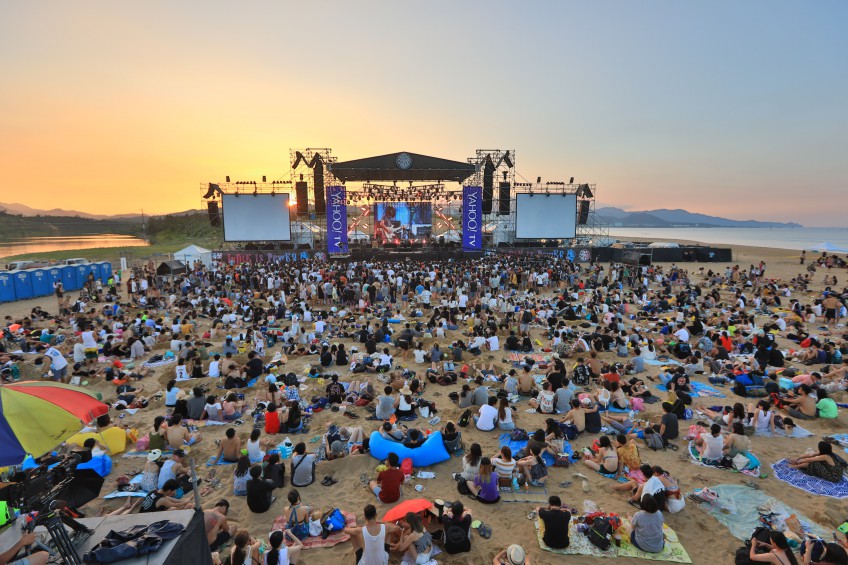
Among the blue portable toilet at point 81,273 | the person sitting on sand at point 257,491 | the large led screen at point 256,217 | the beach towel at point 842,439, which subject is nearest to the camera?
the person sitting on sand at point 257,491

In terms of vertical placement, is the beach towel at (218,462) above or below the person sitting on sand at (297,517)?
below

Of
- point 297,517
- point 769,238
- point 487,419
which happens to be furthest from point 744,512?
point 769,238

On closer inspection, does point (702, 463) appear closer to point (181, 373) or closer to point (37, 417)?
point (37, 417)

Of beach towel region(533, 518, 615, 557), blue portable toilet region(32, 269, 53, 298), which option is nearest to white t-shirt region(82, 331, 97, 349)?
beach towel region(533, 518, 615, 557)

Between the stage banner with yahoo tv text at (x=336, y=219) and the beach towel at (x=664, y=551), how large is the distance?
27483 millimetres

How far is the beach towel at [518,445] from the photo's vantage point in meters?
6.29

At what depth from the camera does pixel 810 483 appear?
18.7ft

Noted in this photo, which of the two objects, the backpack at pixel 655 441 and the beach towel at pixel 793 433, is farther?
the beach towel at pixel 793 433

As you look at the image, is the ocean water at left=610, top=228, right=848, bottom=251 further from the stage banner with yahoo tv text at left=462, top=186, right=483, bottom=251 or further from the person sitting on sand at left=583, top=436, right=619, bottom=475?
the person sitting on sand at left=583, top=436, right=619, bottom=475

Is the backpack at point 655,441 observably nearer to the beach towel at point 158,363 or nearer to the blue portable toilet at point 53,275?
the beach towel at point 158,363

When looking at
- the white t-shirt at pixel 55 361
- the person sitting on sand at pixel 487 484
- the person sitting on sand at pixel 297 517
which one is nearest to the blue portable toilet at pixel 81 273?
the white t-shirt at pixel 55 361

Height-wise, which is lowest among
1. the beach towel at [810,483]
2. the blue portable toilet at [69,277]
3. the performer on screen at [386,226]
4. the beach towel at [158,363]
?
the beach towel at [158,363]

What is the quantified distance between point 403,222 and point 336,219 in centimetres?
581

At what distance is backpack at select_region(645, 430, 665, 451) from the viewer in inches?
261
